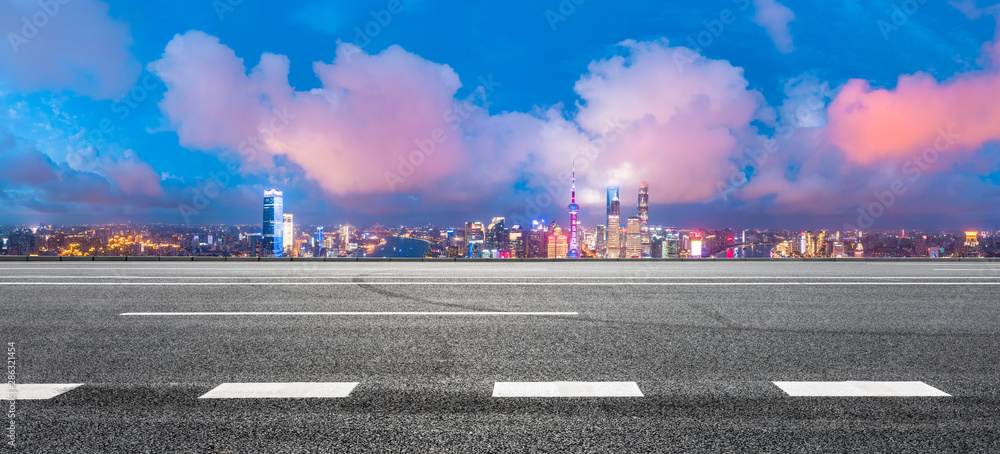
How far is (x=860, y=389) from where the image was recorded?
3795 mm

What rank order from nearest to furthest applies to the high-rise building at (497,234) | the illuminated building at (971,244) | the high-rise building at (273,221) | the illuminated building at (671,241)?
1. the illuminated building at (971,244)
2. the high-rise building at (273,221)
3. the illuminated building at (671,241)
4. the high-rise building at (497,234)

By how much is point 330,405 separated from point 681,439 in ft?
7.47

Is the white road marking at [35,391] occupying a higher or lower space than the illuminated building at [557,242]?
lower

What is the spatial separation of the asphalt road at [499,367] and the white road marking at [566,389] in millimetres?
107

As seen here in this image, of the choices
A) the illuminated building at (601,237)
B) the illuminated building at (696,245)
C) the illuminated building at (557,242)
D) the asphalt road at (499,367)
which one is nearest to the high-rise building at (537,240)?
the illuminated building at (557,242)

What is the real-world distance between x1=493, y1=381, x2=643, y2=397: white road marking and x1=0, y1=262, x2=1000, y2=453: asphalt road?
0.11 metres

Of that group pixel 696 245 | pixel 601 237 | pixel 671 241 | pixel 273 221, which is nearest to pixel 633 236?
pixel 601 237

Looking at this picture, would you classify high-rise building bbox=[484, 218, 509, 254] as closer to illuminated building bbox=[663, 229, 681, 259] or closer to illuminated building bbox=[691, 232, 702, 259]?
illuminated building bbox=[663, 229, 681, 259]

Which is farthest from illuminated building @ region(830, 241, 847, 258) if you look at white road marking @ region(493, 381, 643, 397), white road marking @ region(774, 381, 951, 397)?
white road marking @ region(493, 381, 643, 397)

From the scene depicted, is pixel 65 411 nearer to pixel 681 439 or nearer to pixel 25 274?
pixel 681 439

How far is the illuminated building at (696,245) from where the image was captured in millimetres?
21500

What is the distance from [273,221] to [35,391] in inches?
1255

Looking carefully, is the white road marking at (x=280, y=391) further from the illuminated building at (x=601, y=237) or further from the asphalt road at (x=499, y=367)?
the illuminated building at (x=601, y=237)

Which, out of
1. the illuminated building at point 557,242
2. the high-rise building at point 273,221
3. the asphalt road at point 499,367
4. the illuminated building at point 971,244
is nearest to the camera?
the asphalt road at point 499,367
